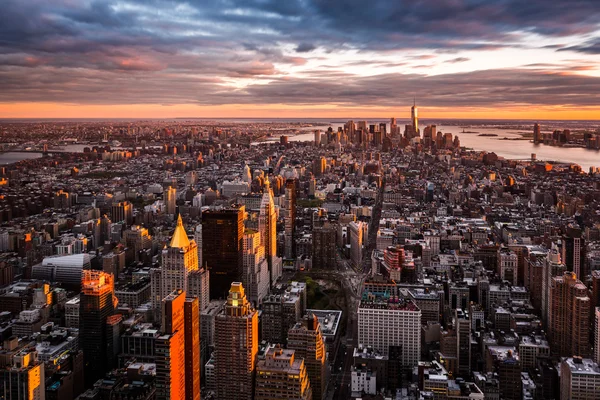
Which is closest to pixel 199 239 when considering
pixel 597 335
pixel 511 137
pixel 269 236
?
pixel 269 236

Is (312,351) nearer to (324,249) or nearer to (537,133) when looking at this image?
(324,249)

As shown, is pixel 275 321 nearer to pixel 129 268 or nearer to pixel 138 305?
pixel 138 305

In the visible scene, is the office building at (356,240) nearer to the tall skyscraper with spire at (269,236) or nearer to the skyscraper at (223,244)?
the tall skyscraper with spire at (269,236)

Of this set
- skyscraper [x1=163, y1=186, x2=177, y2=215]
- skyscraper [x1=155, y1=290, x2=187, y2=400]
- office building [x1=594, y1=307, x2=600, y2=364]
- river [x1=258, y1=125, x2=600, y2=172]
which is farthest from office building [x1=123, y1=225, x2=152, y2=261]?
river [x1=258, y1=125, x2=600, y2=172]

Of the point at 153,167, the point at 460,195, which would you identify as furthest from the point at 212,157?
the point at 460,195

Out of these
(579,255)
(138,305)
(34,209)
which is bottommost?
(138,305)
